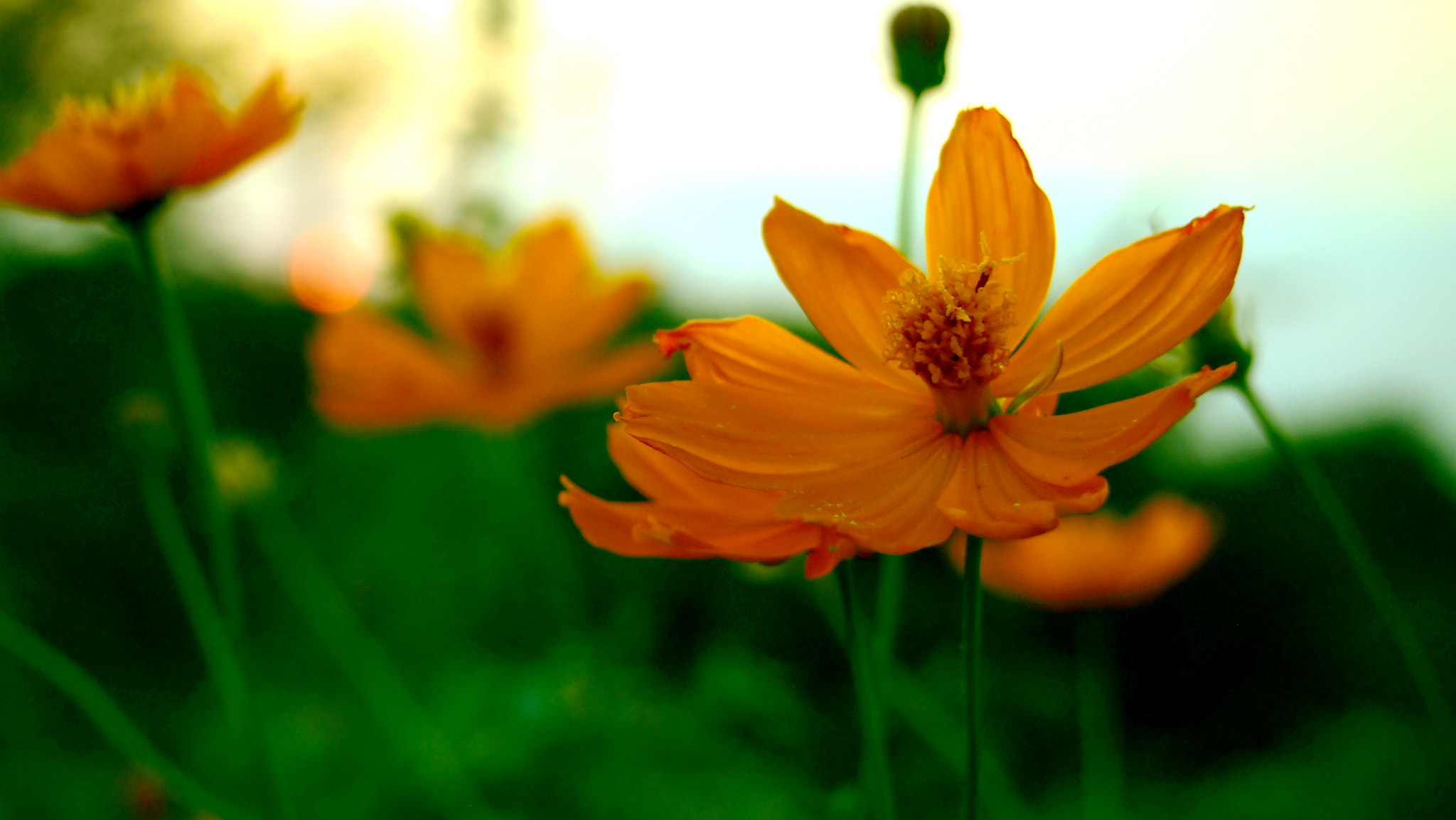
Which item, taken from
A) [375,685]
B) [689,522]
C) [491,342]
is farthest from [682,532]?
[491,342]

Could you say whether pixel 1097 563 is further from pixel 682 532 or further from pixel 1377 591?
pixel 682 532

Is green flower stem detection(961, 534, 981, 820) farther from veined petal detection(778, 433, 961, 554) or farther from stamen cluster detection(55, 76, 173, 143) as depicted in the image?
stamen cluster detection(55, 76, 173, 143)

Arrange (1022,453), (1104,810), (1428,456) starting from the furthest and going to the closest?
(1428,456) < (1104,810) < (1022,453)

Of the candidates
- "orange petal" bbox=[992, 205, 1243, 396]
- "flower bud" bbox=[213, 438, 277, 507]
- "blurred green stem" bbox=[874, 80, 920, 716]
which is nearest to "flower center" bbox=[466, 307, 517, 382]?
"flower bud" bbox=[213, 438, 277, 507]

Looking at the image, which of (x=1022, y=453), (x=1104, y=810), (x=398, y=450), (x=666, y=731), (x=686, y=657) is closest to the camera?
(x=1022, y=453)

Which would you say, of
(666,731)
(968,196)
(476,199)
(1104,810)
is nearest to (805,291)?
(968,196)

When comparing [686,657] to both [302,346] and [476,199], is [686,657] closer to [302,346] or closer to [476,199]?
[476,199]
